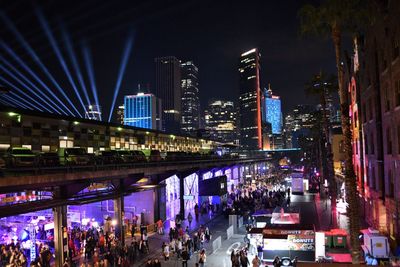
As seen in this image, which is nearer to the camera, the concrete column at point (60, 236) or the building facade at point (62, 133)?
the concrete column at point (60, 236)

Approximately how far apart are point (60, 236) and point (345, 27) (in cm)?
1805

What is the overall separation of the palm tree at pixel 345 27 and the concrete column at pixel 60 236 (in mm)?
14878

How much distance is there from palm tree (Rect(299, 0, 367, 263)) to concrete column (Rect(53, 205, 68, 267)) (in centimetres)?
1488

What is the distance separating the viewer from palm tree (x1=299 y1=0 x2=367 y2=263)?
52.2 ft

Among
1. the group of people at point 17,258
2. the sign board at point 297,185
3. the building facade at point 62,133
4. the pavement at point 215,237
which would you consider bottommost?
the pavement at point 215,237

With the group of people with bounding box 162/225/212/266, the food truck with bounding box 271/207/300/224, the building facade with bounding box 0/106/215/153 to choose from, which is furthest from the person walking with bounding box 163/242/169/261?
the building facade with bounding box 0/106/215/153

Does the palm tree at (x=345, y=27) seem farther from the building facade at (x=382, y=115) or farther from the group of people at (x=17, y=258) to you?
the group of people at (x=17, y=258)

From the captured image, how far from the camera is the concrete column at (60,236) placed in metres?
21.5

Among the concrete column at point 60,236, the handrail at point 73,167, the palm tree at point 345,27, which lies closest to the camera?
the palm tree at point 345,27

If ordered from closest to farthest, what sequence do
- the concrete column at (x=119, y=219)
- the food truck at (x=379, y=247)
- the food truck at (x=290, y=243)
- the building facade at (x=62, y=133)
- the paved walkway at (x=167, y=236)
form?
the food truck at (x=379, y=247) → the food truck at (x=290, y=243) → the paved walkway at (x=167, y=236) → the concrete column at (x=119, y=219) → the building facade at (x=62, y=133)

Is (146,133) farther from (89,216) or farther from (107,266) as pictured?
(107,266)

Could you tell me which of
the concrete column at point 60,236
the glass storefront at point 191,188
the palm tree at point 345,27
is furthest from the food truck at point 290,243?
the glass storefront at point 191,188

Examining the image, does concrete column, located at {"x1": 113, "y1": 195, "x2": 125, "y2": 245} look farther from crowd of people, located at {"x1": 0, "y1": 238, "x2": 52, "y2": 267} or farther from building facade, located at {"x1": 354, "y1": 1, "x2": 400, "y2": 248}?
building facade, located at {"x1": 354, "y1": 1, "x2": 400, "y2": 248}

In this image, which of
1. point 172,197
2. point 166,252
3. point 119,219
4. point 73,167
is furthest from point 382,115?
point 172,197
